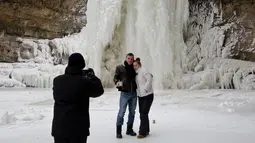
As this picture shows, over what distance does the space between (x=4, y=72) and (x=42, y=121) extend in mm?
12083

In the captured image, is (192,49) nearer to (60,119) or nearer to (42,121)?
(42,121)

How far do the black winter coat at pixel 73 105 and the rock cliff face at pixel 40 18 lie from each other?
19.5 meters

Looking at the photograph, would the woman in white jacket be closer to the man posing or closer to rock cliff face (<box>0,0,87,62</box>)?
the man posing

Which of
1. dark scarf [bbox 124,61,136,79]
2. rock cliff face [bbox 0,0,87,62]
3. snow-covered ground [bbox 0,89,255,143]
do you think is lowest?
snow-covered ground [bbox 0,89,255,143]

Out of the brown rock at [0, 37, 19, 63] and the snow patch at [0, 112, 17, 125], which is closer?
the snow patch at [0, 112, 17, 125]

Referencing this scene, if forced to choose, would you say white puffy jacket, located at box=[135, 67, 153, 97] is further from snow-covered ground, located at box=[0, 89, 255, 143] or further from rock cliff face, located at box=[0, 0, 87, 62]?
rock cliff face, located at box=[0, 0, 87, 62]

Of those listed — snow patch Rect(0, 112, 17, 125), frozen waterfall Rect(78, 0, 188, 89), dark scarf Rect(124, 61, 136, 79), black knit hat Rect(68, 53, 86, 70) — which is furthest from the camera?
frozen waterfall Rect(78, 0, 188, 89)

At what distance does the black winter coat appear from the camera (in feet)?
11.2

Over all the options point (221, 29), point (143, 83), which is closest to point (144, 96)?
point (143, 83)

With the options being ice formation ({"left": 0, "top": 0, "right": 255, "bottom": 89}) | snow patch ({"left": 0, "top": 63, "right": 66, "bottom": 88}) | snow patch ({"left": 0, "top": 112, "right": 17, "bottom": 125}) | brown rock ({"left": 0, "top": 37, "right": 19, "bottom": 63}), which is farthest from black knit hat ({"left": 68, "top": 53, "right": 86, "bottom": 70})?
brown rock ({"left": 0, "top": 37, "right": 19, "bottom": 63})

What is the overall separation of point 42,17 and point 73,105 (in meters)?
20.7

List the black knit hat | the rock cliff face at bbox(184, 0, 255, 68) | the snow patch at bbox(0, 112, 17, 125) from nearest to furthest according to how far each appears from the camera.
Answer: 1. the black knit hat
2. the snow patch at bbox(0, 112, 17, 125)
3. the rock cliff face at bbox(184, 0, 255, 68)

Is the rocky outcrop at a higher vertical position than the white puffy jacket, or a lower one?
higher

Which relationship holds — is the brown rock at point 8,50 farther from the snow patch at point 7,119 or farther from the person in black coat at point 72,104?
the person in black coat at point 72,104
